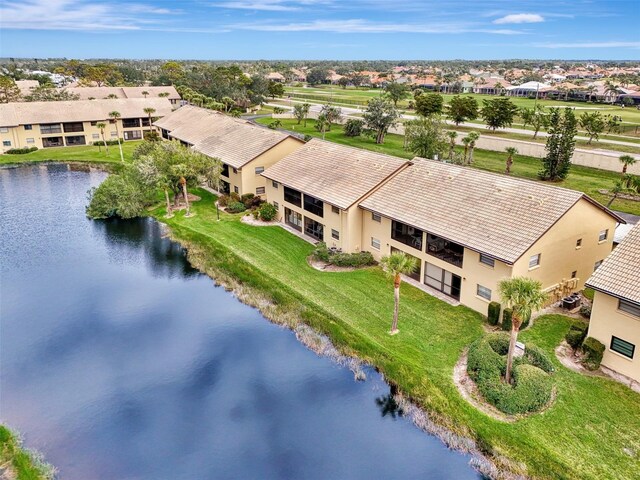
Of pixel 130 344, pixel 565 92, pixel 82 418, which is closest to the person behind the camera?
pixel 82 418

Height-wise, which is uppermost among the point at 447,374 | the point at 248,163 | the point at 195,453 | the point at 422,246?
the point at 248,163

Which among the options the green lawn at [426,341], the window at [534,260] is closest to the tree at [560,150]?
the green lawn at [426,341]

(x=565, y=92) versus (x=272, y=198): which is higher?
(x=565, y=92)

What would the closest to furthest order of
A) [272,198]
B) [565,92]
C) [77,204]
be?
[272,198]
[77,204]
[565,92]

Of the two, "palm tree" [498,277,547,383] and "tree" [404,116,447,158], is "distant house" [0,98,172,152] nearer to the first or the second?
"tree" [404,116,447,158]

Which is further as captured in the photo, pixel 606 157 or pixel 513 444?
pixel 606 157

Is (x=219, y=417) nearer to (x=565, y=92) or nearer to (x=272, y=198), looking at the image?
(x=272, y=198)

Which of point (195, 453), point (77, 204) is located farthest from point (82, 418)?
point (77, 204)
